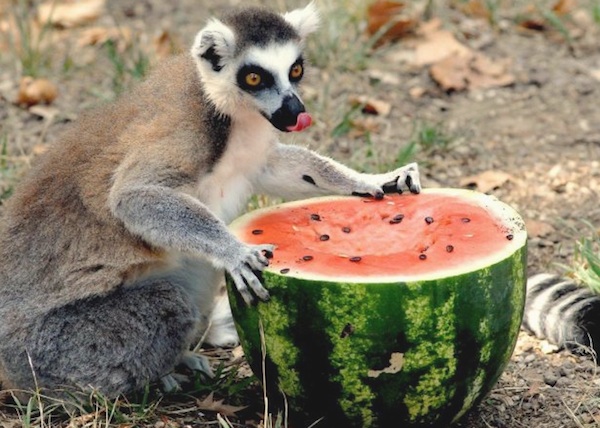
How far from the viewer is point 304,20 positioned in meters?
4.97

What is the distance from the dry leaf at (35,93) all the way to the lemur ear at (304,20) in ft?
9.99

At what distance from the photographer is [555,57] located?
8.24m

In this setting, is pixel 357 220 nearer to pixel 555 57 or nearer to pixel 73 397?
pixel 73 397

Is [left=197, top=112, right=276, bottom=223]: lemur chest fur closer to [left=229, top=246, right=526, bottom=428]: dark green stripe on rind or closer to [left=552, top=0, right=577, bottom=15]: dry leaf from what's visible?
[left=229, top=246, right=526, bottom=428]: dark green stripe on rind

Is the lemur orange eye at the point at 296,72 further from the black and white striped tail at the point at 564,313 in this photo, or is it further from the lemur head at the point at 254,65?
the black and white striped tail at the point at 564,313

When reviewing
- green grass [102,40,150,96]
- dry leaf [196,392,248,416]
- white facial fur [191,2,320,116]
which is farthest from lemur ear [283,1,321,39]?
green grass [102,40,150,96]

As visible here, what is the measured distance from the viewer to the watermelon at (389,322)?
3.79 meters

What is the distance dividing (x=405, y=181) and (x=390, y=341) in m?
1.21

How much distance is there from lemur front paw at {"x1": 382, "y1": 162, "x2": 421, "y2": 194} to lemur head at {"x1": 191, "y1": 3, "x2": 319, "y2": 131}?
0.65m

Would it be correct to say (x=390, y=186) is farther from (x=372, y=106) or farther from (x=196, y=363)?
(x=372, y=106)

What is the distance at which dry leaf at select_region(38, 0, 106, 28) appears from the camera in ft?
28.9

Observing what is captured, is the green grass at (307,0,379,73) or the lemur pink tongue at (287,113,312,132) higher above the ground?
the lemur pink tongue at (287,113,312,132)

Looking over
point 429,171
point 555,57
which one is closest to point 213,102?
point 429,171

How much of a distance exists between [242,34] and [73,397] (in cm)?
181
